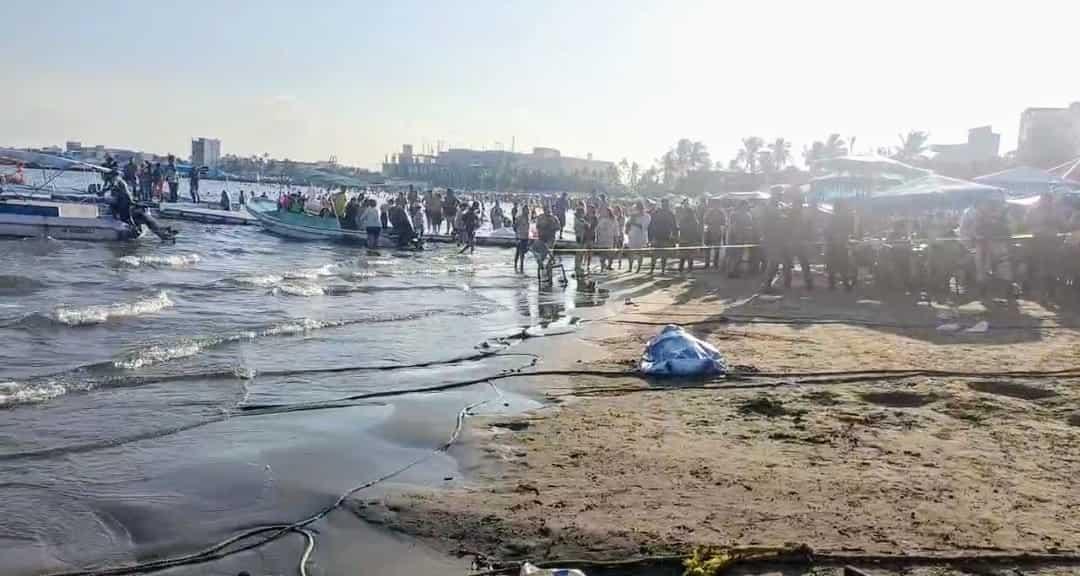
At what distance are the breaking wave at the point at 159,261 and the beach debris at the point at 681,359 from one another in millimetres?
15783

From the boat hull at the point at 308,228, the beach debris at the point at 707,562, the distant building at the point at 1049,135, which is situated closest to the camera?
the beach debris at the point at 707,562

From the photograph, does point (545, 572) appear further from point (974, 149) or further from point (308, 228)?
point (974, 149)

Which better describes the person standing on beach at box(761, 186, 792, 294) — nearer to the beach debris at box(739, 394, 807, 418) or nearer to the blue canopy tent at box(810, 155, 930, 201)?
the blue canopy tent at box(810, 155, 930, 201)

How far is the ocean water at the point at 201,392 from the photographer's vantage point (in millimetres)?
5117

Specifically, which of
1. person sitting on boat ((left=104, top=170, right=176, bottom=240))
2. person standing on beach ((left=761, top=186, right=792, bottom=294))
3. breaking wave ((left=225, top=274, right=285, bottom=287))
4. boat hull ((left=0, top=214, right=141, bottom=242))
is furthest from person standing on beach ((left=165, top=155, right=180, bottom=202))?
person standing on beach ((left=761, top=186, right=792, bottom=294))

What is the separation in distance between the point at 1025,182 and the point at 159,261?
26326 mm

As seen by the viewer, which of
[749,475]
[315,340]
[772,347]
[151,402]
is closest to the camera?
[749,475]

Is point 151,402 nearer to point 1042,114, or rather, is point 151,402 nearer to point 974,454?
point 974,454

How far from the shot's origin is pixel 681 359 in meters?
8.83

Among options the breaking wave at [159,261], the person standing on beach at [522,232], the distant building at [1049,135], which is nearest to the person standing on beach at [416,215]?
the person standing on beach at [522,232]

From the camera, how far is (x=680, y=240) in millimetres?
20156

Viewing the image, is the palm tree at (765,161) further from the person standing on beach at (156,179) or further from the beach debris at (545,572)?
the beach debris at (545,572)

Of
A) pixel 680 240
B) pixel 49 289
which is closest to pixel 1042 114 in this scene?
pixel 680 240

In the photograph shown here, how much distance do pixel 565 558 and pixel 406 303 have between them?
1187cm
